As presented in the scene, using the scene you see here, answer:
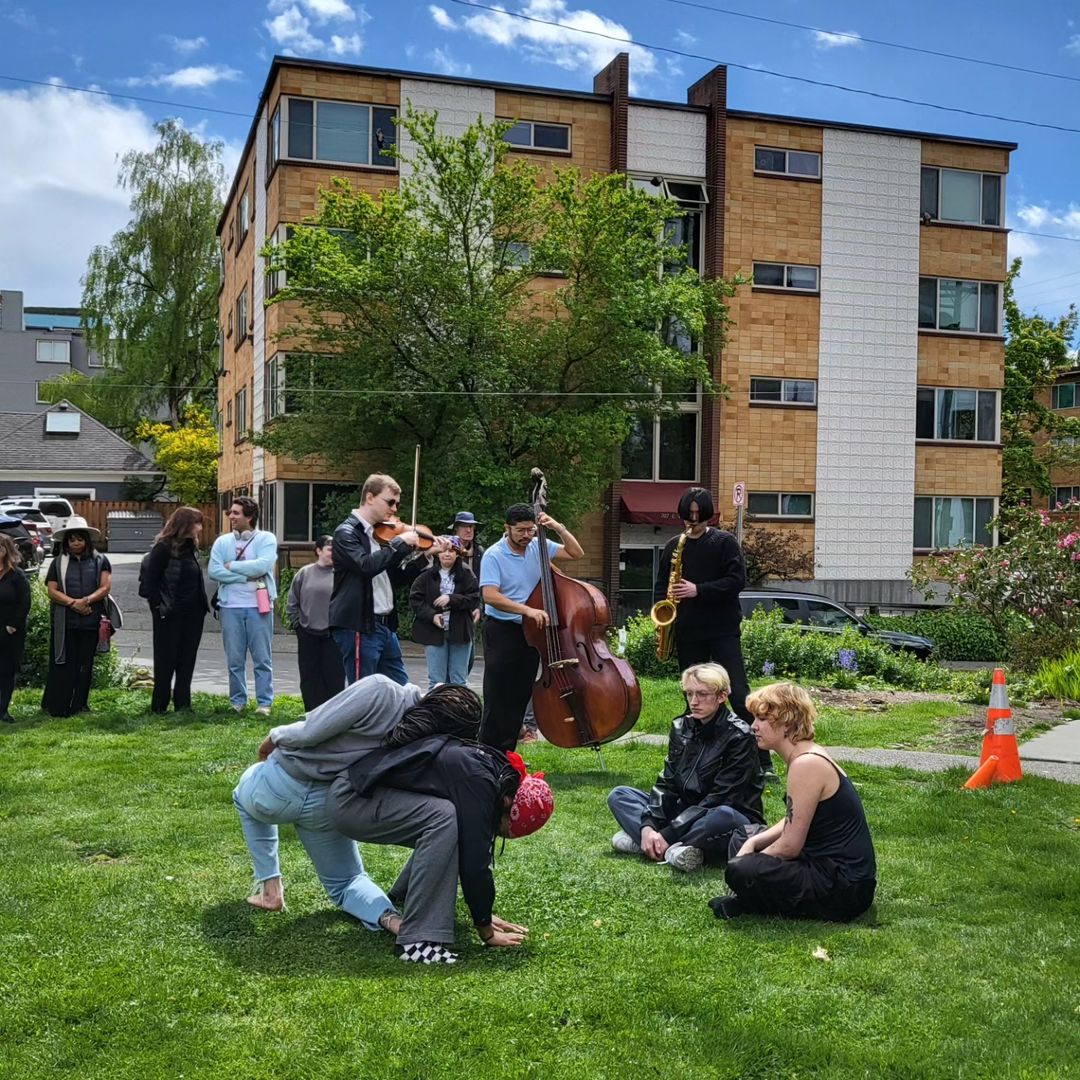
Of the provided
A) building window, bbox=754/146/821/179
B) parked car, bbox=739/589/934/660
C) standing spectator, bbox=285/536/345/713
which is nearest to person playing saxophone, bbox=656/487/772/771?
standing spectator, bbox=285/536/345/713

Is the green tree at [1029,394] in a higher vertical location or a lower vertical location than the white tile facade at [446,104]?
lower

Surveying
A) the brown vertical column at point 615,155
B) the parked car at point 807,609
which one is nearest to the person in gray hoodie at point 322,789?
the parked car at point 807,609

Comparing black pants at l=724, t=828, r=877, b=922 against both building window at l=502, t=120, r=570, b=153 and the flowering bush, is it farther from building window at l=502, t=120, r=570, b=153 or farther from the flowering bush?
building window at l=502, t=120, r=570, b=153

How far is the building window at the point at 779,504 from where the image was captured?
30.3m

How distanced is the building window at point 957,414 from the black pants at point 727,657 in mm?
25035

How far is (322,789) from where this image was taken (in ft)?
16.7

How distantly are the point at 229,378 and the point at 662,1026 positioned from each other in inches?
1463

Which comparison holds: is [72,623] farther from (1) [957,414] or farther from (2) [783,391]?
(1) [957,414]

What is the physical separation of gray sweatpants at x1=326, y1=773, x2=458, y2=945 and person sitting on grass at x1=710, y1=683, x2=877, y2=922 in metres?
1.26

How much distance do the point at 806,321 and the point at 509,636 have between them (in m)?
24.2

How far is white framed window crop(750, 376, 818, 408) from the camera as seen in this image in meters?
30.1

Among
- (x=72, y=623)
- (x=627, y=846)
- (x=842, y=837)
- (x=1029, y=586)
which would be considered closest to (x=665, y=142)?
(x=1029, y=586)

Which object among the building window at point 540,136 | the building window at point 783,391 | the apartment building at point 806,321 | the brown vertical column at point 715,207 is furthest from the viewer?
the building window at point 783,391

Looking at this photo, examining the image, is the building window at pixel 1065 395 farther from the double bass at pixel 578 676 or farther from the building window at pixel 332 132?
the double bass at pixel 578 676
